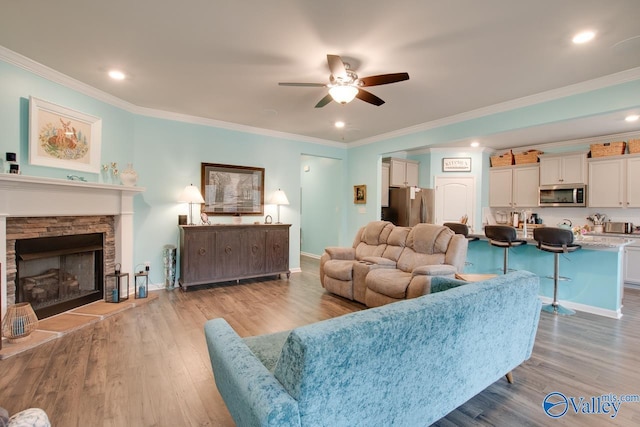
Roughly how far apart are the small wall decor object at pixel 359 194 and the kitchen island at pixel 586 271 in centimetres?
258

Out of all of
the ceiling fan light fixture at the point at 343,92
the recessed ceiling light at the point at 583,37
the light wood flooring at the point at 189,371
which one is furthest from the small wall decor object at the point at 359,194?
the recessed ceiling light at the point at 583,37

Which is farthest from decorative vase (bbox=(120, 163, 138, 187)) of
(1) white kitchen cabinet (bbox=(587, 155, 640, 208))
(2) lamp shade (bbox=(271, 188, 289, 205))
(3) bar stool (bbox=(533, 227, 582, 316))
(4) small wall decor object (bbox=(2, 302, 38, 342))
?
(1) white kitchen cabinet (bbox=(587, 155, 640, 208))

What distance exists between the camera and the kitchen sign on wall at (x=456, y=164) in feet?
20.8

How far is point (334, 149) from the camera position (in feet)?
20.5

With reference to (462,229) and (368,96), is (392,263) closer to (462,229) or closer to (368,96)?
(462,229)

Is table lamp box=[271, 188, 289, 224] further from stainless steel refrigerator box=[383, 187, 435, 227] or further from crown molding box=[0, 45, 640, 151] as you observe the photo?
stainless steel refrigerator box=[383, 187, 435, 227]

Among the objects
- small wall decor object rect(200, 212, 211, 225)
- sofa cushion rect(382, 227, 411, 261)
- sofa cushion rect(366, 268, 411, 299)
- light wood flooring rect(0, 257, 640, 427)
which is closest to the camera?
light wood flooring rect(0, 257, 640, 427)

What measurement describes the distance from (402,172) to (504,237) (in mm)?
2913

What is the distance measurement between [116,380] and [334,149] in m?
5.17

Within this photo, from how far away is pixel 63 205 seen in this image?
3146mm

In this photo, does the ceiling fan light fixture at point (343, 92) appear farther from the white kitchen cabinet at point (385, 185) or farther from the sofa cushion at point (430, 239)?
the white kitchen cabinet at point (385, 185)

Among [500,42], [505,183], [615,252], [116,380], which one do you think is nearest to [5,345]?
[116,380]

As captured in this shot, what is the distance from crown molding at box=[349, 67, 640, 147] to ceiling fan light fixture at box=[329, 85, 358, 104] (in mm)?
2203

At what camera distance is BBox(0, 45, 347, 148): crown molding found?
2816 mm
